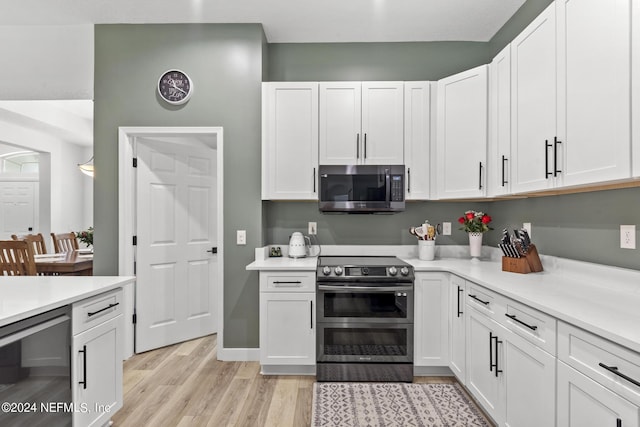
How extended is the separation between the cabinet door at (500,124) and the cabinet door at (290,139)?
1.38 meters

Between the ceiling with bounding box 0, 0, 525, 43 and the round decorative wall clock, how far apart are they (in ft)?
1.47

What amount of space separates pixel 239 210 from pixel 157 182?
0.90 m

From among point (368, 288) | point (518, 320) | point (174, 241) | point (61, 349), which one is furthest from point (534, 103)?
point (174, 241)

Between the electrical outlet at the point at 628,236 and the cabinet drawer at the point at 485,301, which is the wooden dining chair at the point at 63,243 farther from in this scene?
the electrical outlet at the point at 628,236

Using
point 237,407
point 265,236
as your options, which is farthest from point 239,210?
point 237,407

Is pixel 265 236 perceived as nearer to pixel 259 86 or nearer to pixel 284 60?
pixel 259 86

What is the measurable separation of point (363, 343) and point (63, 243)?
469cm

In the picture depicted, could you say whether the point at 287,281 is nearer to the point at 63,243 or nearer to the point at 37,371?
the point at 37,371

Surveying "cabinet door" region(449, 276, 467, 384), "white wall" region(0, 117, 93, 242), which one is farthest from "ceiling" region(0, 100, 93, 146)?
"cabinet door" region(449, 276, 467, 384)

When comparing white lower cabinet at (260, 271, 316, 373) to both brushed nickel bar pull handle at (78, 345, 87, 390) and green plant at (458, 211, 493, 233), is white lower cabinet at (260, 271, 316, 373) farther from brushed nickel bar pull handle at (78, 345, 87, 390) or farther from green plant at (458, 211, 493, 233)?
green plant at (458, 211, 493, 233)

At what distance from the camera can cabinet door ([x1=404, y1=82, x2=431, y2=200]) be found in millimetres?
3025

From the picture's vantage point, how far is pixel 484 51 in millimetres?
3379

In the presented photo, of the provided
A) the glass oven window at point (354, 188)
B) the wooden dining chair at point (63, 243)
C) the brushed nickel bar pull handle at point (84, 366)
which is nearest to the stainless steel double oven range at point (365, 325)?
the glass oven window at point (354, 188)

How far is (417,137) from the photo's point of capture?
3.03 m
